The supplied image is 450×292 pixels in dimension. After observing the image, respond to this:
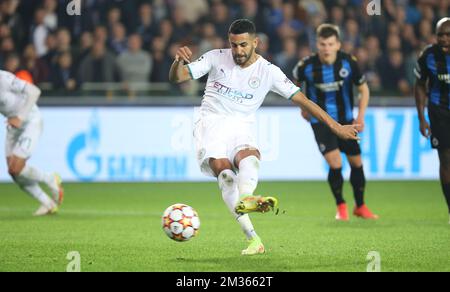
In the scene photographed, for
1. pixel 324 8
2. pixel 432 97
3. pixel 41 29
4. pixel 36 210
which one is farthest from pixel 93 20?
pixel 432 97

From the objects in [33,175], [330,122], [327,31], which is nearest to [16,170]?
[33,175]

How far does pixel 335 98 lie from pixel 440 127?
4.61 ft

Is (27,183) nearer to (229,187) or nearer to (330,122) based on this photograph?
(229,187)

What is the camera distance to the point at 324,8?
18312mm

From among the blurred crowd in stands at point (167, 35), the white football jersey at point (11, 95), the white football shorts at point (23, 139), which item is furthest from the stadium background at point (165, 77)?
the white football jersey at point (11, 95)

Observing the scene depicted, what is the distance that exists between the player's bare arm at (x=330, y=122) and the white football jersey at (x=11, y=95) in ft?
13.9

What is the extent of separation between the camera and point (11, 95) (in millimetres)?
11336

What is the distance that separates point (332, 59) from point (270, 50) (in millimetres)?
6147

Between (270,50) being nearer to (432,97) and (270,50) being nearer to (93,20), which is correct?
(93,20)

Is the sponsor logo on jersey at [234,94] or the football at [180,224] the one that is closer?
the football at [180,224]

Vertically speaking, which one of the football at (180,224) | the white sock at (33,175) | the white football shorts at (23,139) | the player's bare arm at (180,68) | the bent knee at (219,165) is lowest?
the white sock at (33,175)

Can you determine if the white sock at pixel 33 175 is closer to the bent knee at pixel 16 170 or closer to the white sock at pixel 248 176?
the bent knee at pixel 16 170

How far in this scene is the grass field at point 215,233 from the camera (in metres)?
7.70

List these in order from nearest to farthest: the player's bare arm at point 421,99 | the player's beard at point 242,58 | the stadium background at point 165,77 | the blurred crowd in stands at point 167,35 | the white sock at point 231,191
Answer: the white sock at point 231,191 → the player's beard at point 242,58 → the player's bare arm at point 421,99 → the stadium background at point 165,77 → the blurred crowd in stands at point 167,35
